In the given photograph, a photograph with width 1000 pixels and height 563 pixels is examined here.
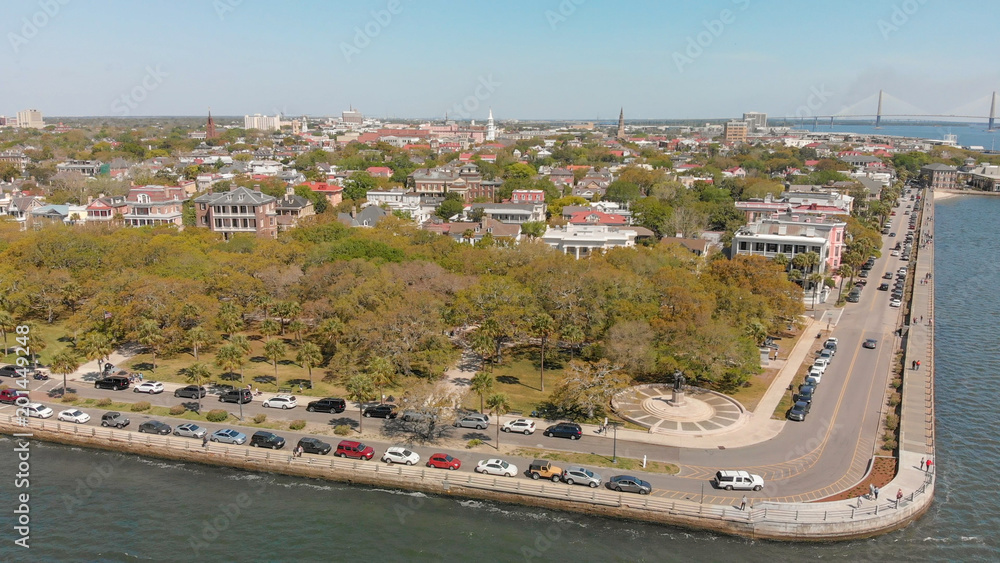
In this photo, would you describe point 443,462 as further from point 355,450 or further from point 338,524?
point 338,524

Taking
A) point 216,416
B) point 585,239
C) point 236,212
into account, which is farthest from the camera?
point 236,212

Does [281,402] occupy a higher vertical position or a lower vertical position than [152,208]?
lower

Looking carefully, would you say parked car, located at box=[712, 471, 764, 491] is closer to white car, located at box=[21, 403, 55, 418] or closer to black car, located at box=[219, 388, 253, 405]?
black car, located at box=[219, 388, 253, 405]

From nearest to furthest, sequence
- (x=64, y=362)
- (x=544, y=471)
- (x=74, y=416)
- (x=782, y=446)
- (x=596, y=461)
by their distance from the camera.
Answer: (x=544, y=471), (x=596, y=461), (x=782, y=446), (x=74, y=416), (x=64, y=362)

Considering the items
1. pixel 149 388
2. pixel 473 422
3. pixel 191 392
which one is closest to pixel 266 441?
pixel 191 392

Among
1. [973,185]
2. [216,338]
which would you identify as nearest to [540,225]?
[216,338]

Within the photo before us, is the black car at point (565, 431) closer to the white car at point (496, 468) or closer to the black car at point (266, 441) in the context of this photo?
the white car at point (496, 468)

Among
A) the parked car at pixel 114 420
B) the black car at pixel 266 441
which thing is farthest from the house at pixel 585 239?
the parked car at pixel 114 420
